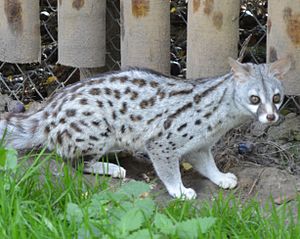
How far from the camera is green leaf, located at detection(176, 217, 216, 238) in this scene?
12.3 feet

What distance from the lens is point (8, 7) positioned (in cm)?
621

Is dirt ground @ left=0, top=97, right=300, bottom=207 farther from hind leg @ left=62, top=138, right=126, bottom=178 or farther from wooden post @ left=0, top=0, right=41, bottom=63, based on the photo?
wooden post @ left=0, top=0, right=41, bottom=63

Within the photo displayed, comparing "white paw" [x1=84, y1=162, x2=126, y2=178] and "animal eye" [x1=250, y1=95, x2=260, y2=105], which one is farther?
"white paw" [x1=84, y1=162, x2=126, y2=178]

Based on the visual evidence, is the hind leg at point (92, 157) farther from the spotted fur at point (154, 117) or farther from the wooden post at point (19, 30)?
the wooden post at point (19, 30)

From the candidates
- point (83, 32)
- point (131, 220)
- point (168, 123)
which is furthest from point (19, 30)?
point (131, 220)

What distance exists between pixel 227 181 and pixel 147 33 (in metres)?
1.16

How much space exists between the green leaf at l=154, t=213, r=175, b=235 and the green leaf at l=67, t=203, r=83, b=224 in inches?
13.9

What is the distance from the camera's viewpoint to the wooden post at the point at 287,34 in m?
5.18

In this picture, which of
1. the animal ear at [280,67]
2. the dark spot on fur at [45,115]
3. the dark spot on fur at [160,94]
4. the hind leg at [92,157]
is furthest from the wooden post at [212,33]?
the dark spot on fur at [45,115]

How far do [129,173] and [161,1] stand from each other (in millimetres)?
1113

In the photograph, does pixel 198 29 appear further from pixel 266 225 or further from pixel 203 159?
pixel 266 225

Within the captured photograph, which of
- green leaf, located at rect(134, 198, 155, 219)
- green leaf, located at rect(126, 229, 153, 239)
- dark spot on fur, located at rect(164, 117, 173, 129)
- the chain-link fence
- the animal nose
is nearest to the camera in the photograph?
green leaf, located at rect(126, 229, 153, 239)

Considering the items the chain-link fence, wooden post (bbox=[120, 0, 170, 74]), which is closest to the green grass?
wooden post (bbox=[120, 0, 170, 74])

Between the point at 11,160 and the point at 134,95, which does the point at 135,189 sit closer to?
the point at 11,160
